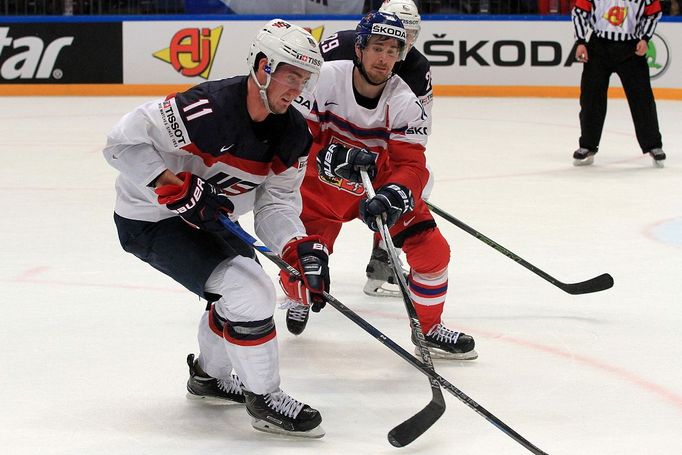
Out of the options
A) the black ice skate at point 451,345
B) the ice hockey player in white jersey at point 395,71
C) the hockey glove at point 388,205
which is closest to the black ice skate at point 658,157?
the ice hockey player in white jersey at point 395,71

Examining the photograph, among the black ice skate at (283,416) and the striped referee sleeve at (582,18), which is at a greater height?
the black ice skate at (283,416)

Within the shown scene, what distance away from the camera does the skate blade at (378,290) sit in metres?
3.92

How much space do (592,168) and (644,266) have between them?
249 cm

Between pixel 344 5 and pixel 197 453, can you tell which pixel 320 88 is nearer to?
pixel 197 453

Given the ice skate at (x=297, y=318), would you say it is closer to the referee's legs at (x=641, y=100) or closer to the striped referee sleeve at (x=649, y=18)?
the referee's legs at (x=641, y=100)

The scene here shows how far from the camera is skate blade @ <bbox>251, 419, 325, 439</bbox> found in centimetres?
258

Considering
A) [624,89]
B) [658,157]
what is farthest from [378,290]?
[624,89]

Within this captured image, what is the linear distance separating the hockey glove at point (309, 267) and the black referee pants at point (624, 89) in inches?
176

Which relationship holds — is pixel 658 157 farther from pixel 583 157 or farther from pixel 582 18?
pixel 582 18

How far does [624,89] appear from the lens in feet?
22.3

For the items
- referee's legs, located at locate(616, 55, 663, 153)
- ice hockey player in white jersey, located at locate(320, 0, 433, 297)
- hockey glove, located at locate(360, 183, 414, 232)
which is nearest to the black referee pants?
referee's legs, located at locate(616, 55, 663, 153)

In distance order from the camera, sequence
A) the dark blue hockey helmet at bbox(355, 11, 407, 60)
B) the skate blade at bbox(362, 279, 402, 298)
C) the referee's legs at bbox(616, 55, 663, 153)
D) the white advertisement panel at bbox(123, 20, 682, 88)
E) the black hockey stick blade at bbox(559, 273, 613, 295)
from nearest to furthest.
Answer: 1. the dark blue hockey helmet at bbox(355, 11, 407, 60)
2. the black hockey stick blade at bbox(559, 273, 613, 295)
3. the skate blade at bbox(362, 279, 402, 298)
4. the referee's legs at bbox(616, 55, 663, 153)
5. the white advertisement panel at bbox(123, 20, 682, 88)

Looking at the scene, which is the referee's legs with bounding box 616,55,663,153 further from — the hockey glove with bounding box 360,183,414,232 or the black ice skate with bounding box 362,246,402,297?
the hockey glove with bounding box 360,183,414,232

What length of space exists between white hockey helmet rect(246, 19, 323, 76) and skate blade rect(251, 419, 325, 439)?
817 millimetres
